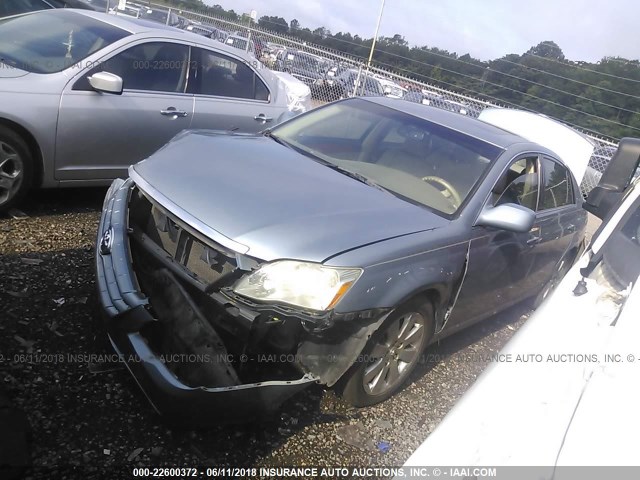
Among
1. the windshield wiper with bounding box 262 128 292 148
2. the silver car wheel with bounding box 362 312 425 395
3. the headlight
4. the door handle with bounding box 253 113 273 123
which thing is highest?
the windshield wiper with bounding box 262 128 292 148

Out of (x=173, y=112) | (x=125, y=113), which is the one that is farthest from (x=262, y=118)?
(x=125, y=113)

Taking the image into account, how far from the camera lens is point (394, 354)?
10.4ft

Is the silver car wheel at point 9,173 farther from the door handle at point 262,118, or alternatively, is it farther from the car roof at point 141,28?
the door handle at point 262,118

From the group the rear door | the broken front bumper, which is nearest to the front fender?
the broken front bumper

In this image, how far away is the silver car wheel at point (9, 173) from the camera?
13.6 feet

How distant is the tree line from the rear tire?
38.0ft

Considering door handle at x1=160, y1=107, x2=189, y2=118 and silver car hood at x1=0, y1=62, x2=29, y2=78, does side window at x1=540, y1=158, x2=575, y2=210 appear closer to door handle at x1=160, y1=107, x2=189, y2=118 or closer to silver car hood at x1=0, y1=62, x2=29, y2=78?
door handle at x1=160, y1=107, x2=189, y2=118

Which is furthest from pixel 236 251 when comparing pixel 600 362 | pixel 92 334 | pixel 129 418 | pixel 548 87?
pixel 548 87

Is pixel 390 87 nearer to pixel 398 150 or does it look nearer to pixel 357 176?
pixel 398 150

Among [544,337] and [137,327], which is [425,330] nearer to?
[544,337]

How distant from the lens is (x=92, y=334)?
321 cm

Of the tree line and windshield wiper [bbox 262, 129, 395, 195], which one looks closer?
windshield wiper [bbox 262, 129, 395, 195]

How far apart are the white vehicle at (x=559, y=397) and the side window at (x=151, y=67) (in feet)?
13.0

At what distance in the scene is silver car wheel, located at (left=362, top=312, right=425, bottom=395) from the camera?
3.02 m
